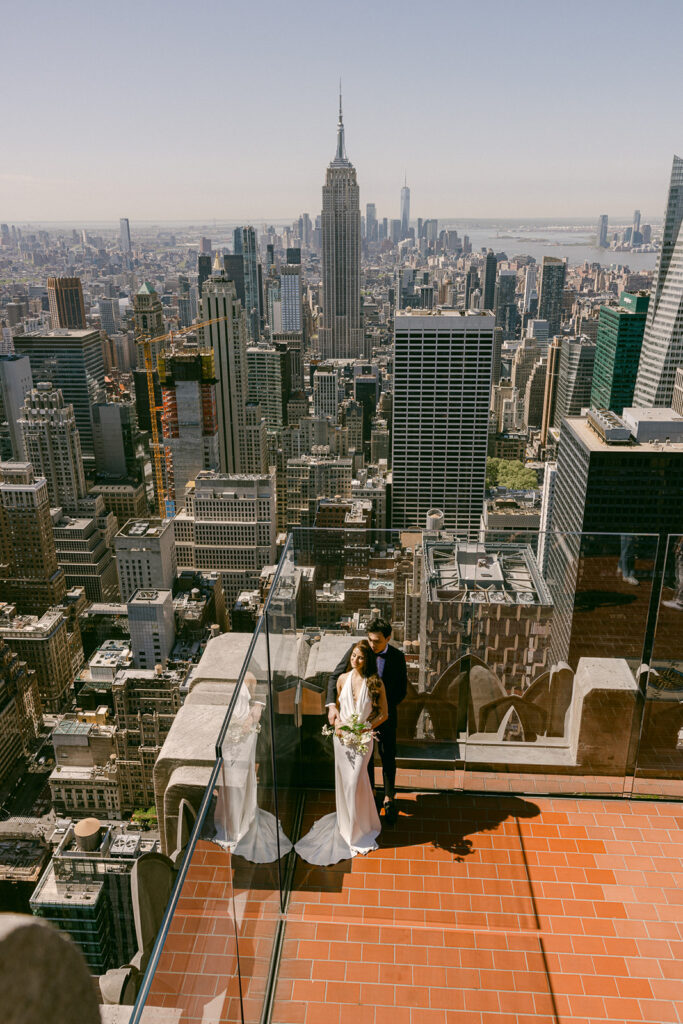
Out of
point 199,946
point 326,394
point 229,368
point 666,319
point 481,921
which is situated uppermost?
point 199,946

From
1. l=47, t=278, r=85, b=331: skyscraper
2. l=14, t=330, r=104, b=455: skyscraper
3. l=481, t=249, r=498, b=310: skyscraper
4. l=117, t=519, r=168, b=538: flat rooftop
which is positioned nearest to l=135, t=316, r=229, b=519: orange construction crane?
l=14, t=330, r=104, b=455: skyscraper

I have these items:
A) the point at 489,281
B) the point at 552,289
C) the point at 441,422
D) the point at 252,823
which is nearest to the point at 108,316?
the point at 489,281

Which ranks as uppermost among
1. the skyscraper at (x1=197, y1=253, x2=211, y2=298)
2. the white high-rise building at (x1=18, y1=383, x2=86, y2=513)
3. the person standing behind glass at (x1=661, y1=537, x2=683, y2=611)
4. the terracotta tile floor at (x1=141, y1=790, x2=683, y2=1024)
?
the person standing behind glass at (x1=661, y1=537, x2=683, y2=611)

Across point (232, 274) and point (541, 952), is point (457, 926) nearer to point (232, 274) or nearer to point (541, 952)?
point (541, 952)

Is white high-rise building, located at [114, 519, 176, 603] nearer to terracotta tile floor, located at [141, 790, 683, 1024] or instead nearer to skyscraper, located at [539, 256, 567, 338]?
terracotta tile floor, located at [141, 790, 683, 1024]

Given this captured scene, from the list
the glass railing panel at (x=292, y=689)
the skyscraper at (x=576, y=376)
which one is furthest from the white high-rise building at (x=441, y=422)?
the glass railing panel at (x=292, y=689)

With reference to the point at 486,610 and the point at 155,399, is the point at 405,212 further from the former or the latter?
the point at 486,610
